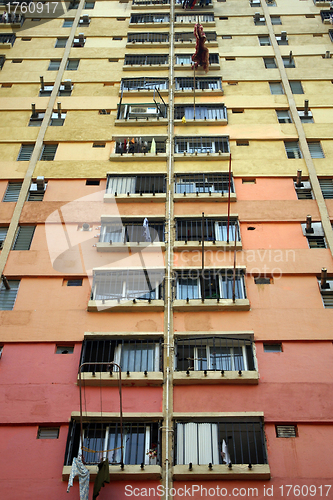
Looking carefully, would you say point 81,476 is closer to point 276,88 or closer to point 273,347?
point 273,347

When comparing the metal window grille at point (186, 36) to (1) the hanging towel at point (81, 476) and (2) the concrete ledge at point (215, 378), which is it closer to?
(2) the concrete ledge at point (215, 378)

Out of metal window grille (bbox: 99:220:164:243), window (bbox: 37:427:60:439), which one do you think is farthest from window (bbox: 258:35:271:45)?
window (bbox: 37:427:60:439)

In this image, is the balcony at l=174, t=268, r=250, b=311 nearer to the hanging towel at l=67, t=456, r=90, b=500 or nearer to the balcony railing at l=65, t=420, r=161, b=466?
the balcony railing at l=65, t=420, r=161, b=466

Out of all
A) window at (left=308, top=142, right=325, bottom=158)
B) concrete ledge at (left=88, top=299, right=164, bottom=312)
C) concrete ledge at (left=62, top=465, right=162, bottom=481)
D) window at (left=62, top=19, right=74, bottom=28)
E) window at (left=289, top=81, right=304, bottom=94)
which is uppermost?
window at (left=62, top=19, right=74, bottom=28)

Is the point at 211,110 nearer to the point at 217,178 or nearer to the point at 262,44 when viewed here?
the point at 217,178

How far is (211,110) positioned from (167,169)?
561 cm

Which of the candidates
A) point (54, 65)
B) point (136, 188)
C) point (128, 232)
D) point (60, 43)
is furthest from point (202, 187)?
point (60, 43)

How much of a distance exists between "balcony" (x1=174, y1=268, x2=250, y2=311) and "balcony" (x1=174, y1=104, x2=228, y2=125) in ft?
34.7

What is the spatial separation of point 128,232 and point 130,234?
172 mm

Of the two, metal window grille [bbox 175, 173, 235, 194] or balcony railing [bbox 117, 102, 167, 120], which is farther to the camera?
balcony railing [bbox 117, 102, 167, 120]

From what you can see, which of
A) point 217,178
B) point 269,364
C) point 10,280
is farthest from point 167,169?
point 269,364

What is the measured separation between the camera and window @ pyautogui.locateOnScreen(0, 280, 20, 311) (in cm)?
2030

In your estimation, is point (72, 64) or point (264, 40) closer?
point (72, 64)

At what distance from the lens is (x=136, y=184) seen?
24.9 metres
